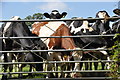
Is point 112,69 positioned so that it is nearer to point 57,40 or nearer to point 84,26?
point 57,40

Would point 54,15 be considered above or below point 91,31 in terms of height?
above

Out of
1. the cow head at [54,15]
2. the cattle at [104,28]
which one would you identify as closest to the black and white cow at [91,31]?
the cattle at [104,28]

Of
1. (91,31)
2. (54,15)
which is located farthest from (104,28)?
(54,15)

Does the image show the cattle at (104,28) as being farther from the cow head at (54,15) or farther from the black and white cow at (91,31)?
the cow head at (54,15)

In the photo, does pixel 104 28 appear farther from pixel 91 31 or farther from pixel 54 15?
pixel 54 15

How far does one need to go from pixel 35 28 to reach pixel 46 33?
170cm

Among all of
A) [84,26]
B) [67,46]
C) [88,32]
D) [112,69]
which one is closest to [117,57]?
[112,69]

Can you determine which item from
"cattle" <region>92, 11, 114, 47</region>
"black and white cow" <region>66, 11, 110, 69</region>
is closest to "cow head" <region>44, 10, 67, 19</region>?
"black and white cow" <region>66, 11, 110, 69</region>

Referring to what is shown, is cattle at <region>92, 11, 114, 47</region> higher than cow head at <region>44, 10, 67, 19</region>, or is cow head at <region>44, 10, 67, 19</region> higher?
cow head at <region>44, 10, 67, 19</region>

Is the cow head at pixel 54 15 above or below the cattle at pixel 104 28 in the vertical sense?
above

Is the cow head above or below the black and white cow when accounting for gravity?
above

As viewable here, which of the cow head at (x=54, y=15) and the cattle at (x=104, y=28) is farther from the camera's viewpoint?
the cow head at (x=54, y=15)

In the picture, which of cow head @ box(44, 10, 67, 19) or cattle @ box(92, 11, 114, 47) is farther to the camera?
cow head @ box(44, 10, 67, 19)

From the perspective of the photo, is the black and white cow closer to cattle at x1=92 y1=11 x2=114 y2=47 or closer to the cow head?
cattle at x1=92 y1=11 x2=114 y2=47
